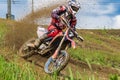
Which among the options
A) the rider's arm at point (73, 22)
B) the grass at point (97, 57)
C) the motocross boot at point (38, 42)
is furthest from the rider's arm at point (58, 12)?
the grass at point (97, 57)

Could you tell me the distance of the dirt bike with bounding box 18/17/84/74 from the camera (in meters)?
11.6

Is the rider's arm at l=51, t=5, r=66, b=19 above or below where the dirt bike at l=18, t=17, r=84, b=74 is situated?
above

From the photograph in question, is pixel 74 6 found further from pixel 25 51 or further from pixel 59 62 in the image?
pixel 25 51

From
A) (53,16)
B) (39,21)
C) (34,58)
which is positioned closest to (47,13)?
(39,21)

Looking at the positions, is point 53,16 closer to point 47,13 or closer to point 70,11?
point 70,11

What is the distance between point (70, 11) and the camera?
1256 cm

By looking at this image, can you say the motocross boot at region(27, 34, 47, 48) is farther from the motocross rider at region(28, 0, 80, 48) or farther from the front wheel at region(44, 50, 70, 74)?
the front wheel at region(44, 50, 70, 74)

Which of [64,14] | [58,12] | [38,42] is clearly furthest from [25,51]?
[64,14]

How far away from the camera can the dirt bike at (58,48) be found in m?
11.6

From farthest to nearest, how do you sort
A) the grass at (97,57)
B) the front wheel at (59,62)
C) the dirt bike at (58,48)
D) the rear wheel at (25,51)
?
the grass at (97,57) → the rear wheel at (25,51) → the dirt bike at (58,48) → the front wheel at (59,62)

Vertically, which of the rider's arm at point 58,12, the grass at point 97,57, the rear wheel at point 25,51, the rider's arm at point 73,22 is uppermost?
the rider's arm at point 58,12

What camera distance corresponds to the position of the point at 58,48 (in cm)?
1209

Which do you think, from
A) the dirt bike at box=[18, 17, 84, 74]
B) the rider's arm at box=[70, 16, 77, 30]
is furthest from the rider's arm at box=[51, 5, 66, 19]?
the rider's arm at box=[70, 16, 77, 30]

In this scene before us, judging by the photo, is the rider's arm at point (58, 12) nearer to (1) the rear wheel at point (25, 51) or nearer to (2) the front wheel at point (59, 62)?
(2) the front wheel at point (59, 62)
